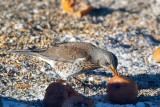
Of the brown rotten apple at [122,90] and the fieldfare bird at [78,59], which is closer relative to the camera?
the brown rotten apple at [122,90]

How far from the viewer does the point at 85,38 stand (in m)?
7.74

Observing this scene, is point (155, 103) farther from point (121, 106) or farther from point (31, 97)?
point (31, 97)

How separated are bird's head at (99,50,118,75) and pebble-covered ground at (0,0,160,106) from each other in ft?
1.70

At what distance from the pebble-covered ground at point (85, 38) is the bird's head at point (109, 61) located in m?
0.52

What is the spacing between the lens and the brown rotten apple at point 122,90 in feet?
15.9

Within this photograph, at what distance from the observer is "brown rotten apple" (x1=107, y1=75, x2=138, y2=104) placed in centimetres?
485

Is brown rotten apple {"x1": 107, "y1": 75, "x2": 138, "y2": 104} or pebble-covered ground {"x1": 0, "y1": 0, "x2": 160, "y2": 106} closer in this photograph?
brown rotten apple {"x1": 107, "y1": 75, "x2": 138, "y2": 104}

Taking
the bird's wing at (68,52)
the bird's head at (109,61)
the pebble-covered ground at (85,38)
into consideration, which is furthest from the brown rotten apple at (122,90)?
the bird's wing at (68,52)

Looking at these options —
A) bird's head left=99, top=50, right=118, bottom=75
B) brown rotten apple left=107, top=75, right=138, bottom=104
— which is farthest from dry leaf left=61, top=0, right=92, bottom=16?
brown rotten apple left=107, top=75, right=138, bottom=104

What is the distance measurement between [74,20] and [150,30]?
2.28m

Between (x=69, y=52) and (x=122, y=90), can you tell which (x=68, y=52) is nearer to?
(x=69, y=52)

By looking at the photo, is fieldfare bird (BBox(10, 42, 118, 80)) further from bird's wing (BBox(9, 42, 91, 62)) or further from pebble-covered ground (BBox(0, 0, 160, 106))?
pebble-covered ground (BBox(0, 0, 160, 106))

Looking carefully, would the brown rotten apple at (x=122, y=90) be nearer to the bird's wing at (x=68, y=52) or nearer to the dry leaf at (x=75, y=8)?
the bird's wing at (x=68, y=52)

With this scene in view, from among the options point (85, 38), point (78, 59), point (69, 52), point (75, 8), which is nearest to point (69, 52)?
point (69, 52)
